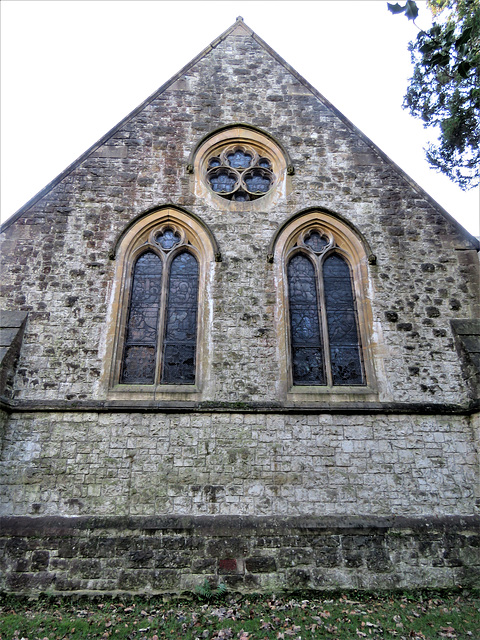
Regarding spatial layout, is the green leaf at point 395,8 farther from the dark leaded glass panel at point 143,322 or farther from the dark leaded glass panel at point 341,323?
the dark leaded glass panel at point 143,322

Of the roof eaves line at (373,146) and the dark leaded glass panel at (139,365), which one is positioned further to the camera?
Result: the roof eaves line at (373,146)

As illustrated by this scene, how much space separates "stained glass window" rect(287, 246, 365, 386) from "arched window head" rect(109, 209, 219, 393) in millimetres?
1510

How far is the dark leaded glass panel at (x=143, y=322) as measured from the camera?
6672 millimetres

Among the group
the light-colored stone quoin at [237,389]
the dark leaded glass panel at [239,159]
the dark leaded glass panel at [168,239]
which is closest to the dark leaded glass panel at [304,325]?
the light-colored stone quoin at [237,389]

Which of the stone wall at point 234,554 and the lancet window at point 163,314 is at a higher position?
the lancet window at point 163,314

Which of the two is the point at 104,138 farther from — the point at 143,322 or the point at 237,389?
the point at 237,389

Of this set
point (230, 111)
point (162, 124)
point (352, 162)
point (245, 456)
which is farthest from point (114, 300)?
point (352, 162)

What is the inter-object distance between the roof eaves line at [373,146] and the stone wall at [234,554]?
4.67 m

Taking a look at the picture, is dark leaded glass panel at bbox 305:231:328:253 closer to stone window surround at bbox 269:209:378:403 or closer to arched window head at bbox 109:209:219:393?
stone window surround at bbox 269:209:378:403

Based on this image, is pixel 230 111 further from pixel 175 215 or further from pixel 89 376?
pixel 89 376

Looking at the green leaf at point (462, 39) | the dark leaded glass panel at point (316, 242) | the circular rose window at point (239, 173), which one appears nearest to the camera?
the green leaf at point (462, 39)

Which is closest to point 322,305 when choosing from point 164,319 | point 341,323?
point 341,323

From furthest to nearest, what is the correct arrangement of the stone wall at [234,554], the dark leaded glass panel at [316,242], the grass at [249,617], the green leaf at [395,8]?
1. the dark leaded glass panel at [316,242]
2. the stone wall at [234,554]
3. the grass at [249,617]
4. the green leaf at [395,8]

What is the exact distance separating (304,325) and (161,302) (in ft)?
7.82
